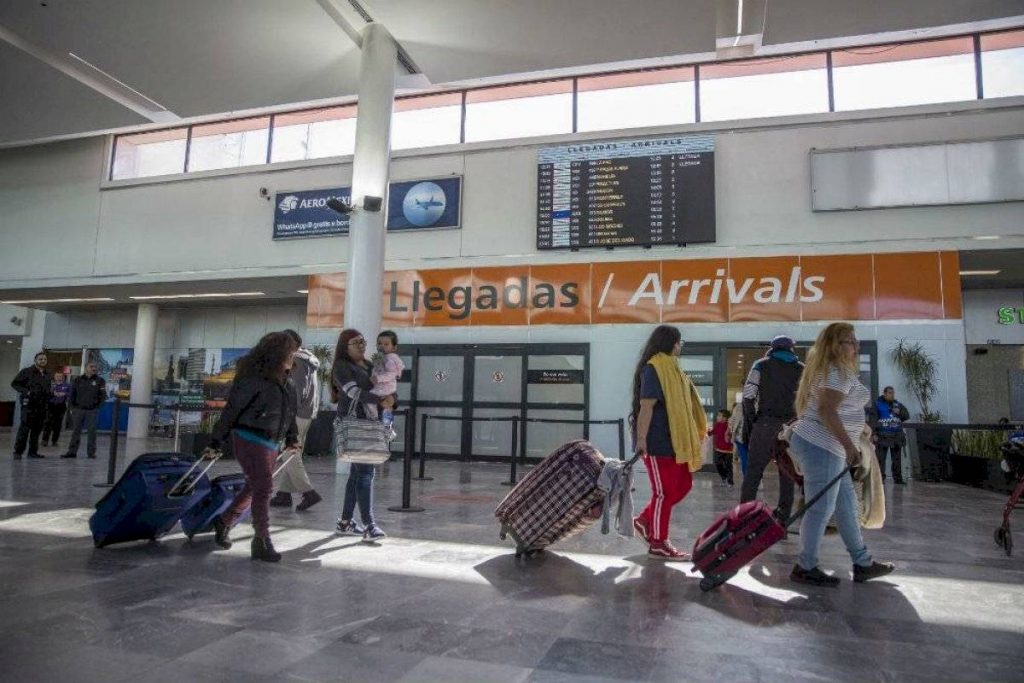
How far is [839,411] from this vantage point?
3.61 m

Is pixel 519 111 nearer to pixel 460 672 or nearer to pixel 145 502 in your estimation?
pixel 145 502

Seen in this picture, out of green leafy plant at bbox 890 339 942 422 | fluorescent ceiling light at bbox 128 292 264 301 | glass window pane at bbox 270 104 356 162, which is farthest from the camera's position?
fluorescent ceiling light at bbox 128 292 264 301

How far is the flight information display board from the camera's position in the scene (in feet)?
36.7

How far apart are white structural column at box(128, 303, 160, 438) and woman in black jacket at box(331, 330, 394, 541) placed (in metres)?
13.7

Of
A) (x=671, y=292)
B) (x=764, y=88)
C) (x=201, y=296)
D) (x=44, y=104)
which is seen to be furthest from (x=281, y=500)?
(x=201, y=296)

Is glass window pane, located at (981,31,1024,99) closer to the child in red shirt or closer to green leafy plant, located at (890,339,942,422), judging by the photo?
green leafy plant, located at (890,339,942,422)

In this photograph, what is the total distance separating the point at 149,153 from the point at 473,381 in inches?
371

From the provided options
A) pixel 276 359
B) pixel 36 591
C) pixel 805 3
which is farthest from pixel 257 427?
pixel 805 3

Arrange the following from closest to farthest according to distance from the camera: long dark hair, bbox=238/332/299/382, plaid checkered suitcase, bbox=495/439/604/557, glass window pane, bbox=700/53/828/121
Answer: plaid checkered suitcase, bbox=495/439/604/557 < long dark hair, bbox=238/332/299/382 < glass window pane, bbox=700/53/828/121

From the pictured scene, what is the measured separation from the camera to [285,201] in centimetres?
1338

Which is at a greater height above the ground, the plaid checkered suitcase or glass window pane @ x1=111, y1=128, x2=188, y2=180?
glass window pane @ x1=111, y1=128, x2=188, y2=180

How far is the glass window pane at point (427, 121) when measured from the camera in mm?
13055

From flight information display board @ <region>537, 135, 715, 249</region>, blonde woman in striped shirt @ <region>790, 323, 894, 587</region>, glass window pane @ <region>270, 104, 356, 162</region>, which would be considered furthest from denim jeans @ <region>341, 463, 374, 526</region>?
glass window pane @ <region>270, 104, 356, 162</region>

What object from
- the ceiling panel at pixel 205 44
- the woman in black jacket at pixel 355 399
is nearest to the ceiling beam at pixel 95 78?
the ceiling panel at pixel 205 44
